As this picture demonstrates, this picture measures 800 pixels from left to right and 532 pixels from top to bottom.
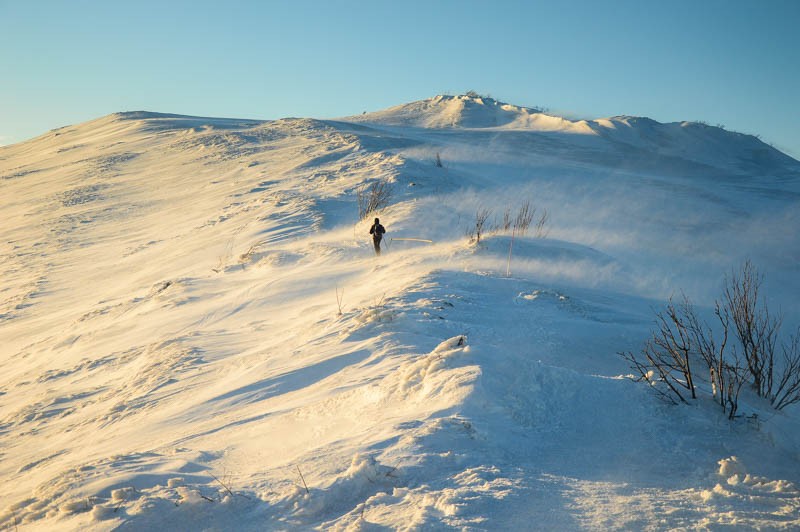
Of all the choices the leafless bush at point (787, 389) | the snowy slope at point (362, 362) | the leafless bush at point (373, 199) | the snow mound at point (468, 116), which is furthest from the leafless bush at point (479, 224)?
the snow mound at point (468, 116)

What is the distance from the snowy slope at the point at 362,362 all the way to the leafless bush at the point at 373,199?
1.14 feet

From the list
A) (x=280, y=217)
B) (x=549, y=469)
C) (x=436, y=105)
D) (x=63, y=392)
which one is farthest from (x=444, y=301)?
(x=436, y=105)

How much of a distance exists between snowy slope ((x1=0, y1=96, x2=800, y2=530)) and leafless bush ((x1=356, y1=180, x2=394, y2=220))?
348 mm

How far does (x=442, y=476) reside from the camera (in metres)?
2.74

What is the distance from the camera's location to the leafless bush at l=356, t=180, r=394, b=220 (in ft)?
36.7

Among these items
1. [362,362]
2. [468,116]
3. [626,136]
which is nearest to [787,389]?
[362,362]

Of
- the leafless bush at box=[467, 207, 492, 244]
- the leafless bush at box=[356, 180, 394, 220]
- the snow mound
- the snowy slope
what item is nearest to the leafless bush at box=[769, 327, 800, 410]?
the snowy slope

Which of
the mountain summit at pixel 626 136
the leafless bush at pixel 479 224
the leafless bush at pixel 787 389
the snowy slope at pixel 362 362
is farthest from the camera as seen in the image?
the mountain summit at pixel 626 136

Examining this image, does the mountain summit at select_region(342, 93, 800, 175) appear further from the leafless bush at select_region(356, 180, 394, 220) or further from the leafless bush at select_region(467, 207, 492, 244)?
the leafless bush at select_region(356, 180, 394, 220)

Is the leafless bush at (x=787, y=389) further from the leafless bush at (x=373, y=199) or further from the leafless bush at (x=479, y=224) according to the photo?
the leafless bush at (x=373, y=199)

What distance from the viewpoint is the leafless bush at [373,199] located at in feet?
36.7

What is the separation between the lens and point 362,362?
15.1ft

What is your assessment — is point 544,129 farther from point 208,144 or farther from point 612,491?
point 612,491

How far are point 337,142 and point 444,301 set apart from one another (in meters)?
13.6
